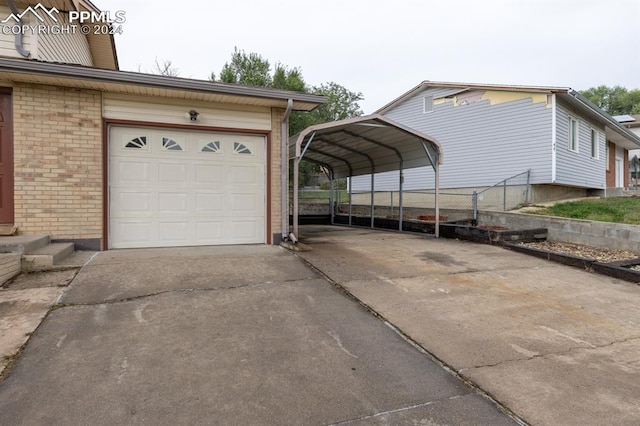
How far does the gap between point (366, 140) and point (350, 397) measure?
8482 mm

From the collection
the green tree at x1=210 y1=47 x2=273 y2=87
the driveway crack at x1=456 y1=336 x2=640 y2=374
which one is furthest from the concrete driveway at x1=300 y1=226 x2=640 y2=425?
the green tree at x1=210 y1=47 x2=273 y2=87

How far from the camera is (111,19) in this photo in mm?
9242

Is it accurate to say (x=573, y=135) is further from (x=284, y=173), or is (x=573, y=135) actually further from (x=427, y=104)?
(x=284, y=173)

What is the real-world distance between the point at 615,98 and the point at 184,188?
210 feet

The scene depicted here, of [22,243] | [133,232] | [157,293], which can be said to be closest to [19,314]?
[157,293]

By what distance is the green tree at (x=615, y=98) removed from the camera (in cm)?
4900

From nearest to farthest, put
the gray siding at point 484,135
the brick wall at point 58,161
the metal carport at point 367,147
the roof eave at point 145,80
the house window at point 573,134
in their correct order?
the roof eave at point 145,80 → the brick wall at point 58,161 → the metal carport at point 367,147 → the gray siding at point 484,135 → the house window at point 573,134

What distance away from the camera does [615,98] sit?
166 ft

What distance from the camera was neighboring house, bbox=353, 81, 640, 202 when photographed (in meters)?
12.7

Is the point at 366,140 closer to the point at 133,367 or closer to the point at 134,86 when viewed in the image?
the point at 134,86

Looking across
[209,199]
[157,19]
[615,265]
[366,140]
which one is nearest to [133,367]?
[209,199]

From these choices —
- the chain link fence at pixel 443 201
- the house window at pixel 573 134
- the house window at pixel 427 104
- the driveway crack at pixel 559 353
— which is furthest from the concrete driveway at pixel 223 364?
the house window at pixel 427 104

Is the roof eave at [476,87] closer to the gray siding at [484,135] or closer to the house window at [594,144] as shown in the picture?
the gray siding at [484,135]

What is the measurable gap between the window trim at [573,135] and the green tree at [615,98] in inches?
1809
